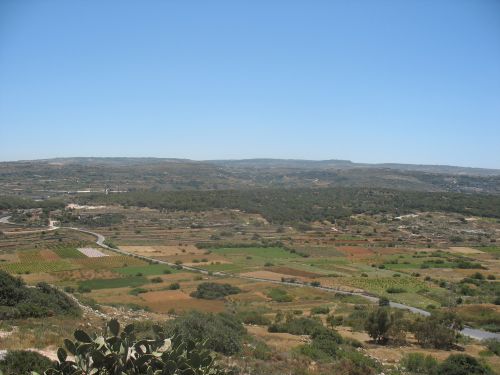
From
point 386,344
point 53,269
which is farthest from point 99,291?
point 386,344

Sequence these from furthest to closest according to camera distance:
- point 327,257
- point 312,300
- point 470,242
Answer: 1. point 470,242
2. point 327,257
3. point 312,300

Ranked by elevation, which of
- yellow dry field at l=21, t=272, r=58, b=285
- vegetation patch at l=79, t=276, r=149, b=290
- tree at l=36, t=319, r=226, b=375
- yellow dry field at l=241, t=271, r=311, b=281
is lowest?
yellow dry field at l=241, t=271, r=311, b=281

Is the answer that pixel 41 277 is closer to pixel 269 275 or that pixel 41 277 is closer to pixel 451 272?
pixel 269 275

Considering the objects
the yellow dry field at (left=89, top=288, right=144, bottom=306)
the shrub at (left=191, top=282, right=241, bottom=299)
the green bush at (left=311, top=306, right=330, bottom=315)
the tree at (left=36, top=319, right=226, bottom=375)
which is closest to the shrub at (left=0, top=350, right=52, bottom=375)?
the tree at (left=36, top=319, right=226, bottom=375)

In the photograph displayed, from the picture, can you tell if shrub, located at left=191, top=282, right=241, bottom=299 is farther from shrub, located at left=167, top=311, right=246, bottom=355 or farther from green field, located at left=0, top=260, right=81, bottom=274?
shrub, located at left=167, top=311, right=246, bottom=355

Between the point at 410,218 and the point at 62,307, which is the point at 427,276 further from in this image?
the point at 410,218

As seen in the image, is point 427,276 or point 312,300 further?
point 427,276
